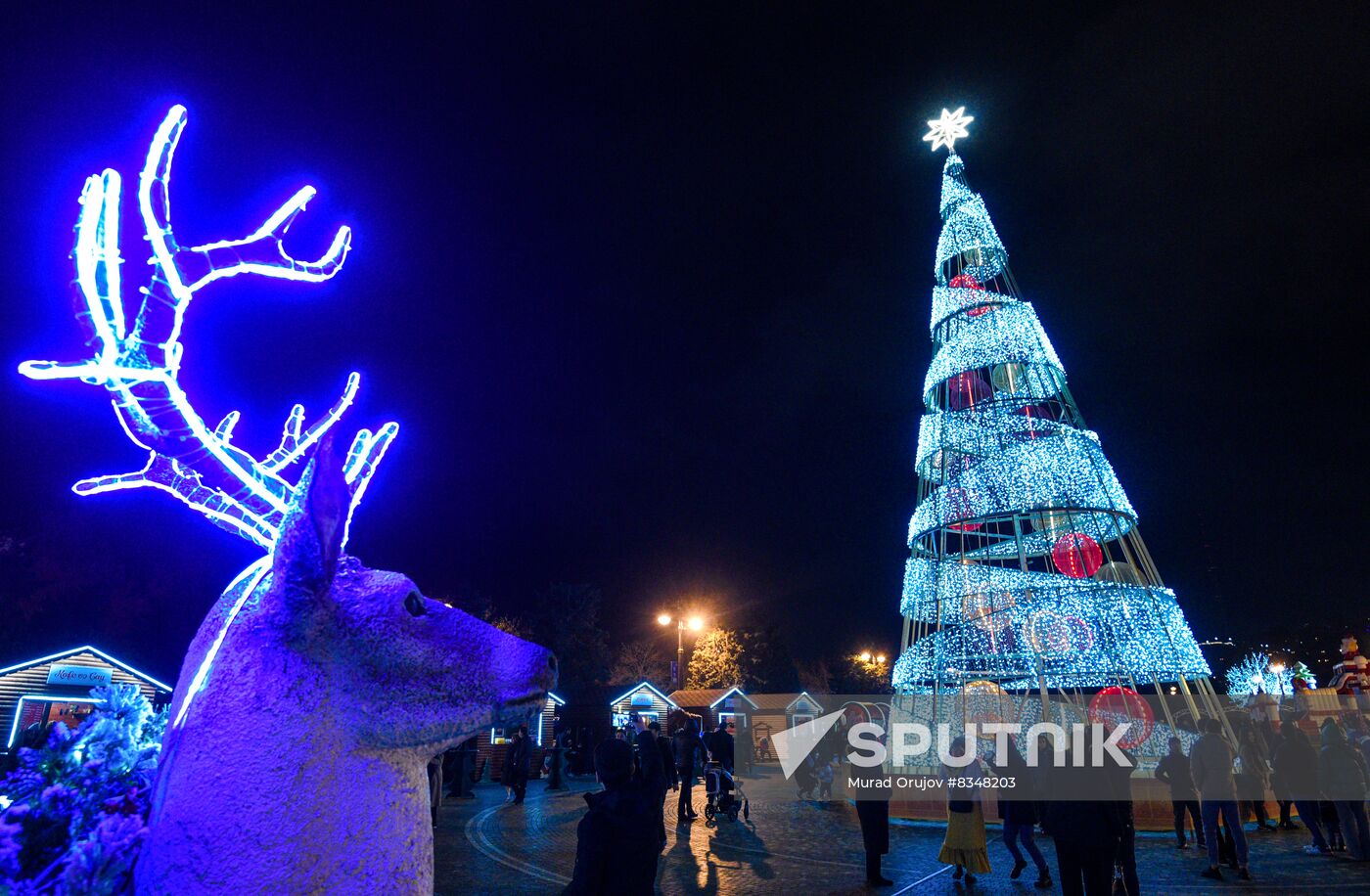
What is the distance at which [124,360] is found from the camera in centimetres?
249

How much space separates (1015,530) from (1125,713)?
156 inches

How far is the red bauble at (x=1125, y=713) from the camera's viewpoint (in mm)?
13727

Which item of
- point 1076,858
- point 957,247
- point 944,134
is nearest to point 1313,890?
point 1076,858

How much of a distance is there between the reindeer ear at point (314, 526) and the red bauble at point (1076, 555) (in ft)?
55.5

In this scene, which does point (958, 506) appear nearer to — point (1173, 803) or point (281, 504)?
point (1173, 803)

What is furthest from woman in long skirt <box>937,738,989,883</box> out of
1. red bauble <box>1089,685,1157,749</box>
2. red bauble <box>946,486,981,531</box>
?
red bauble <box>946,486,981,531</box>

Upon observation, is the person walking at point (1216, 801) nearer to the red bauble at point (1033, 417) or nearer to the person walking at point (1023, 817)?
the person walking at point (1023, 817)

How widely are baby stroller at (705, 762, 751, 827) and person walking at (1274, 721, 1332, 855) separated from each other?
8022 millimetres

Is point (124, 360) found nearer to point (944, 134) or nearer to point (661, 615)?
point (944, 134)

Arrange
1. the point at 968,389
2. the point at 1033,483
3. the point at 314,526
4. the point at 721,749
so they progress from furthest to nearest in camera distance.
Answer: the point at 968,389 < the point at 1033,483 < the point at 721,749 < the point at 314,526

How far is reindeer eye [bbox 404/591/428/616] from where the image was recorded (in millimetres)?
2115

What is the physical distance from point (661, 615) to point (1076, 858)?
82.1 feet

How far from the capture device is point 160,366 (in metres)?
2.58

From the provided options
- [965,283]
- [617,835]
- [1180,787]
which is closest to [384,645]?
[617,835]
